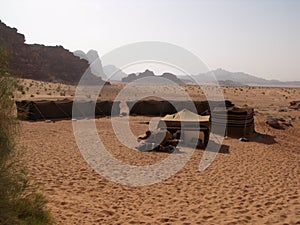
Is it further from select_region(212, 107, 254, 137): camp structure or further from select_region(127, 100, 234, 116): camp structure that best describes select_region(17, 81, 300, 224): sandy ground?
select_region(127, 100, 234, 116): camp structure

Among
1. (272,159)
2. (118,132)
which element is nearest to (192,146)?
(272,159)

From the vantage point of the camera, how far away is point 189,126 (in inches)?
501

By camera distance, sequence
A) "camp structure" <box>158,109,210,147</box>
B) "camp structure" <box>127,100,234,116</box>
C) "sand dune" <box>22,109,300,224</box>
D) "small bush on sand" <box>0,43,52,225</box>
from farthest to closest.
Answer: "camp structure" <box>127,100,234,116</box> < "camp structure" <box>158,109,210,147</box> < "sand dune" <box>22,109,300,224</box> < "small bush on sand" <box>0,43,52,225</box>

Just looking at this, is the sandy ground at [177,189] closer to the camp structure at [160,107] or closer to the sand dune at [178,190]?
the sand dune at [178,190]

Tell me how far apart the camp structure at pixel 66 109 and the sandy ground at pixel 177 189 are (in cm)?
545

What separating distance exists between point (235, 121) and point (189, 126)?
3.08m

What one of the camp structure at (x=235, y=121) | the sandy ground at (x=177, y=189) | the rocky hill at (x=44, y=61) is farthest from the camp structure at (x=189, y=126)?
the rocky hill at (x=44, y=61)

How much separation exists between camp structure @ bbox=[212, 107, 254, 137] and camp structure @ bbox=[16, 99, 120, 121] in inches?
299

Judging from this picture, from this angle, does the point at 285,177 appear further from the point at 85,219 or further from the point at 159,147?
the point at 85,219

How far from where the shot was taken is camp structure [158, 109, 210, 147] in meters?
12.6

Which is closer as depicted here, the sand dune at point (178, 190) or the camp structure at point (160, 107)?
the sand dune at point (178, 190)

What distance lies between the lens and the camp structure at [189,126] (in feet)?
41.4

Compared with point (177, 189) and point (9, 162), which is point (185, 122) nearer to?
point (177, 189)

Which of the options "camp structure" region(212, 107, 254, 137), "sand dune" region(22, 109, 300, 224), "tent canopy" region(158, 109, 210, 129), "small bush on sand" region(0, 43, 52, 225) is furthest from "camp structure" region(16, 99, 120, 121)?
"small bush on sand" region(0, 43, 52, 225)
